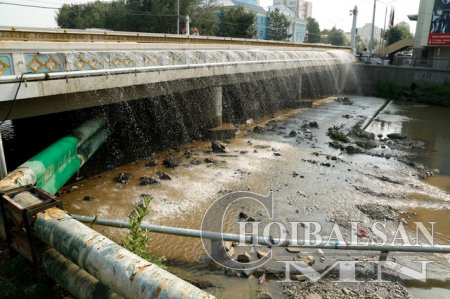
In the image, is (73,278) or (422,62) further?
(422,62)

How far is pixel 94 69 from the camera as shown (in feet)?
26.6

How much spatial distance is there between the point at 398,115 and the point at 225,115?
1098 centimetres

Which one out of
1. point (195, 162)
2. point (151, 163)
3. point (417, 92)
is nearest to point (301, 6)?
point (417, 92)

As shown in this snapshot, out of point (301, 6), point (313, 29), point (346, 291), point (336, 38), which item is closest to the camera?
point (346, 291)

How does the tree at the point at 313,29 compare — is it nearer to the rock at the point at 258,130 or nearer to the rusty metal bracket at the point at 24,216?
the rock at the point at 258,130

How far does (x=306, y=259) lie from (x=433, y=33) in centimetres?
3115

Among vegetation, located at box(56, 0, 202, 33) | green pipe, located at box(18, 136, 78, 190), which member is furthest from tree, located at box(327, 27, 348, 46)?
green pipe, located at box(18, 136, 78, 190)

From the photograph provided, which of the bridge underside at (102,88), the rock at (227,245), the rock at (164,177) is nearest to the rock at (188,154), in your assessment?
the rock at (164,177)

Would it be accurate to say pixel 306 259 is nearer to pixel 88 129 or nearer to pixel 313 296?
pixel 313 296

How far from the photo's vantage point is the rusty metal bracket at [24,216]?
14.0ft

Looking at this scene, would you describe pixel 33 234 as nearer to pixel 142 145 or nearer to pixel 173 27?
pixel 142 145

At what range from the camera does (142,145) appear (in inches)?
484

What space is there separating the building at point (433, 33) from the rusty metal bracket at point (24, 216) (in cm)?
2976

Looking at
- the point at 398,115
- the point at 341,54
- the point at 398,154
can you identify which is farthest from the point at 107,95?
the point at 341,54
